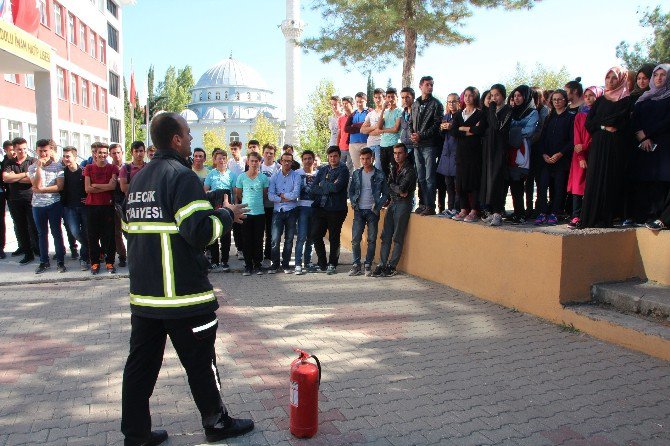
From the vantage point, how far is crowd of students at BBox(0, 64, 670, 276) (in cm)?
691

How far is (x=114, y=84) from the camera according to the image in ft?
167

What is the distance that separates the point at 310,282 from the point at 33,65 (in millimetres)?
8723

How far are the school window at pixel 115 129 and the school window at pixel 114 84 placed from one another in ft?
7.64

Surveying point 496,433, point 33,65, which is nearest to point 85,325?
point 496,433

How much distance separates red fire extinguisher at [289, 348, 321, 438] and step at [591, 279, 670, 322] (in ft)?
12.6

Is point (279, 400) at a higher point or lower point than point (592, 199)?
lower

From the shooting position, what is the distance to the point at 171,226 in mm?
3418

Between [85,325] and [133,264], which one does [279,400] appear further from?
[85,325]

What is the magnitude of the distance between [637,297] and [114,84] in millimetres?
52082

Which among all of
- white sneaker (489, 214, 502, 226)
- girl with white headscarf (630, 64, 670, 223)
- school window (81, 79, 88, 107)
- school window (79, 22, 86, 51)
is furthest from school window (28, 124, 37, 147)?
girl with white headscarf (630, 64, 670, 223)

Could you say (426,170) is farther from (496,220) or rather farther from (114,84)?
(114,84)

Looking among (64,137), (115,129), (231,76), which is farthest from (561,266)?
(231,76)

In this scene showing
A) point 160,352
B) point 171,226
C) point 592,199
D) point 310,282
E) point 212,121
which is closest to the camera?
point 171,226

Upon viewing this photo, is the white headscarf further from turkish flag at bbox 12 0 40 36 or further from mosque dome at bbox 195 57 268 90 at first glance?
mosque dome at bbox 195 57 268 90
